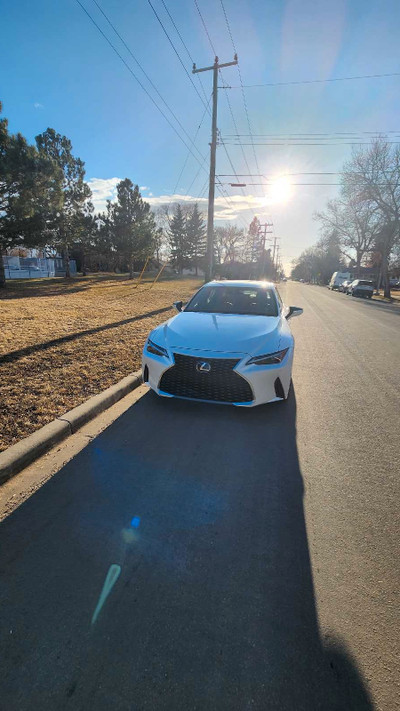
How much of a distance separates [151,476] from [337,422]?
234 centimetres

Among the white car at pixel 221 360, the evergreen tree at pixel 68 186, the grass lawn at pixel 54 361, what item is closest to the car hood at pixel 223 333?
the white car at pixel 221 360

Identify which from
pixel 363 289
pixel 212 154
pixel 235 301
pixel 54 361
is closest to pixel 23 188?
pixel 212 154

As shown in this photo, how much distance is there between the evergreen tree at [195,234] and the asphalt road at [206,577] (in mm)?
54931

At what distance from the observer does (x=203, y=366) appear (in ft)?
11.2

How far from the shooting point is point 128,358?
18.1 feet

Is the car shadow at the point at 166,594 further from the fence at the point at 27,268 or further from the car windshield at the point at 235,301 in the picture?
the fence at the point at 27,268

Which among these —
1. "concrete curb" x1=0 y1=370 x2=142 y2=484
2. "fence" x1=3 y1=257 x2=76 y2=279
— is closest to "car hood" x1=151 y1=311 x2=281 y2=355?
"concrete curb" x1=0 y1=370 x2=142 y2=484

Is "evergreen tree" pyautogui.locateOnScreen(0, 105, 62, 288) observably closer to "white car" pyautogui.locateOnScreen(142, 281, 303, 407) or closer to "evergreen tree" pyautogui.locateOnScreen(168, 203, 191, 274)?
"white car" pyautogui.locateOnScreen(142, 281, 303, 407)

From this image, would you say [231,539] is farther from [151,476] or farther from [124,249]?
[124,249]

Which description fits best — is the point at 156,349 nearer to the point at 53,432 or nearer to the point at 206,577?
the point at 53,432

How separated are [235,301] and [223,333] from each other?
142cm

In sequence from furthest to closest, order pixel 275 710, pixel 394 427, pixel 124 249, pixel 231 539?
pixel 124 249, pixel 394 427, pixel 231 539, pixel 275 710

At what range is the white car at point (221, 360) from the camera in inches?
134

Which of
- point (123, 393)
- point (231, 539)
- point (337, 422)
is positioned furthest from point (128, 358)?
point (231, 539)
